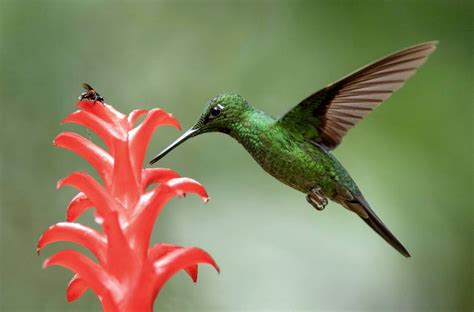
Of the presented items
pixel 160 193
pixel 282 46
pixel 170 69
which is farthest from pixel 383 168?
pixel 160 193

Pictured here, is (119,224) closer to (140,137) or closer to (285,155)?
(140,137)

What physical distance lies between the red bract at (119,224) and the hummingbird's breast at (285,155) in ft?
1.50

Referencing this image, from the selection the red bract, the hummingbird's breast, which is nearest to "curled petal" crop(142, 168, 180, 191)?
the red bract

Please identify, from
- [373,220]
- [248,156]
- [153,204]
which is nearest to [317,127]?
[373,220]

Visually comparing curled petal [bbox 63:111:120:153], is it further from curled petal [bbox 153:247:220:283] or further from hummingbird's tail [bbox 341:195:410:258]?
hummingbird's tail [bbox 341:195:410:258]

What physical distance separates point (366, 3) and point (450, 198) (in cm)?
91

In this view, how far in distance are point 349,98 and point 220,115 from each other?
365 mm

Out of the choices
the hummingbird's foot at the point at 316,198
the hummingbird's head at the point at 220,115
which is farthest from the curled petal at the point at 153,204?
the hummingbird's foot at the point at 316,198

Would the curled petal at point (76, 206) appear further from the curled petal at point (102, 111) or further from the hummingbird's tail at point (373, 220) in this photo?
the hummingbird's tail at point (373, 220)

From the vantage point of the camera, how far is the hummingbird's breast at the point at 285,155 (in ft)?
6.16

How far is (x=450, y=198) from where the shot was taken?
3.17 metres

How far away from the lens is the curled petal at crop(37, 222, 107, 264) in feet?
4.41

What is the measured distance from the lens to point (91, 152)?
4.70 ft

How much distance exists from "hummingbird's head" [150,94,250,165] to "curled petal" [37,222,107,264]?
1.18 ft
